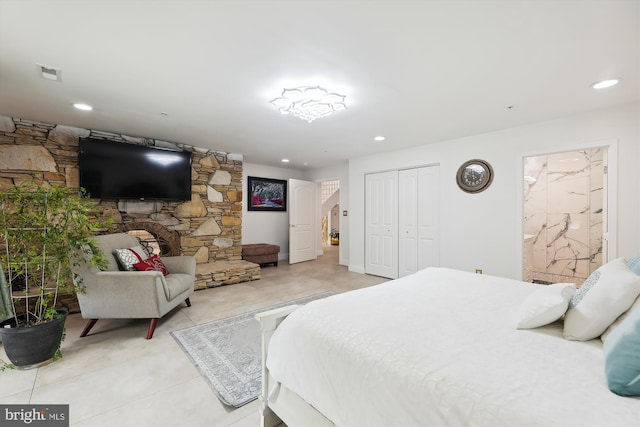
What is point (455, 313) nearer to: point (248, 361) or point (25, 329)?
point (248, 361)

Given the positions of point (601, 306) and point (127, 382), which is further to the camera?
point (127, 382)

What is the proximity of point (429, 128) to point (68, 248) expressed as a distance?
4.07 meters

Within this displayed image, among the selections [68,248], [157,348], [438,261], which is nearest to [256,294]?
[157,348]

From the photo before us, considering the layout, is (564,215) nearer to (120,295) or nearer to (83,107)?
(120,295)

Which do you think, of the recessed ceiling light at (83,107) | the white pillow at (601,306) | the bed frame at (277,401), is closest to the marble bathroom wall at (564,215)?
the white pillow at (601,306)

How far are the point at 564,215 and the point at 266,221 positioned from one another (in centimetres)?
590

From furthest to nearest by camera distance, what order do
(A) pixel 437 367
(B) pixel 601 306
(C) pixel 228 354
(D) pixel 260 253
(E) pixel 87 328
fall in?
(D) pixel 260 253, (E) pixel 87 328, (C) pixel 228 354, (B) pixel 601 306, (A) pixel 437 367

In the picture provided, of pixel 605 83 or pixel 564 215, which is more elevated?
pixel 605 83

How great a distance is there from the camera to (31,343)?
2.06 m

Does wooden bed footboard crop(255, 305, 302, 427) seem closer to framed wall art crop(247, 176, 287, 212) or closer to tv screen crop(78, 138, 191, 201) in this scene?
tv screen crop(78, 138, 191, 201)

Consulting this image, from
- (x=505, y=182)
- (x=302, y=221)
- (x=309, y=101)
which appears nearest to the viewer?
(x=309, y=101)

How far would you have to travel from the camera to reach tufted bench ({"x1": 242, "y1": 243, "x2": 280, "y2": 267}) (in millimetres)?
5707

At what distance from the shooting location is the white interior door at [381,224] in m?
4.96

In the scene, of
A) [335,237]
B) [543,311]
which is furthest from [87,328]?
[335,237]
